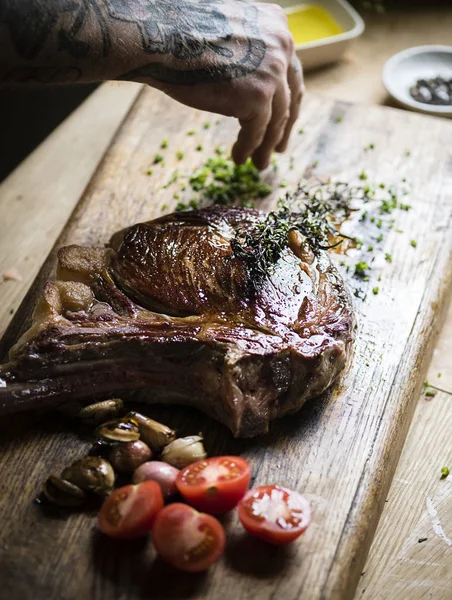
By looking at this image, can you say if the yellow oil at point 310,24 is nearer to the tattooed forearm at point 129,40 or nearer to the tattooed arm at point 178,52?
the tattooed arm at point 178,52

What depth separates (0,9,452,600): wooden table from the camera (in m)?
2.93

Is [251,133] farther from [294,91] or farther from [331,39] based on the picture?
[331,39]

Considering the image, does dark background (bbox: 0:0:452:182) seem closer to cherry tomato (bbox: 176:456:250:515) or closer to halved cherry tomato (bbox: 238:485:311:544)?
cherry tomato (bbox: 176:456:250:515)

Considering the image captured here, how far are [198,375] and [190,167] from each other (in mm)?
1816

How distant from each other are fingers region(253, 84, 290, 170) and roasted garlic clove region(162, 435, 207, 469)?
189 centimetres

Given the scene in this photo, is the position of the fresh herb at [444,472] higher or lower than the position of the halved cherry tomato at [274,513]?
lower

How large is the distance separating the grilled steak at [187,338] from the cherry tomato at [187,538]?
0.44 metres

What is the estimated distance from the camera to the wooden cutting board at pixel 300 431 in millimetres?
2521

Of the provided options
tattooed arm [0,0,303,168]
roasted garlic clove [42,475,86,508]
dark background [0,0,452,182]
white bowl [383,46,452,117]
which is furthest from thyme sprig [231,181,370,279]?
dark background [0,0,452,182]

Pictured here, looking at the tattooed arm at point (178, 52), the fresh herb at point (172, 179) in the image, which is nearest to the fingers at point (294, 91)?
the tattooed arm at point (178, 52)

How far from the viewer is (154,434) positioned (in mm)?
2867

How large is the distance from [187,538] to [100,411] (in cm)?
68

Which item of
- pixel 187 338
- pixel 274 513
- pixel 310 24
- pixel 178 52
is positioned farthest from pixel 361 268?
pixel 310 24

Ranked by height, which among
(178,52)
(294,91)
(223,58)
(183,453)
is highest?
(178,52)
